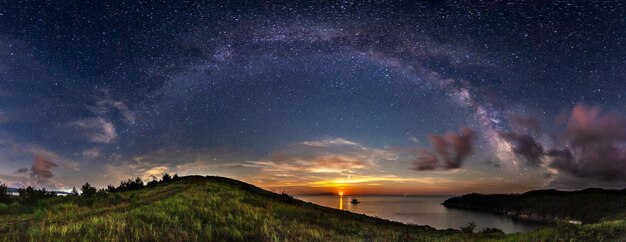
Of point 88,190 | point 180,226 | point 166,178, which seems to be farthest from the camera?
point 166,178

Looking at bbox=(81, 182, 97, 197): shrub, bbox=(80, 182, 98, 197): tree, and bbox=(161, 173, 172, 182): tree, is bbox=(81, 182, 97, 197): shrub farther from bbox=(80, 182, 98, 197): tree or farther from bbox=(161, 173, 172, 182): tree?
bbox=(161, 173, 172, 182): tree

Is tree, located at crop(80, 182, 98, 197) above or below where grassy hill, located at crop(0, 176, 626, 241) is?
above

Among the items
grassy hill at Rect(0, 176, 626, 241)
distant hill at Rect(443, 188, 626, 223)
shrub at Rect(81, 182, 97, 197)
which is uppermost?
shrub at Rect(81, 182, 97, 197)

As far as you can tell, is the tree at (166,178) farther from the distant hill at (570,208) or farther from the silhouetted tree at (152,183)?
the distant hill at (570,208)

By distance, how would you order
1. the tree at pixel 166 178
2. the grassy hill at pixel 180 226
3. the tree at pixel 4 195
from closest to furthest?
the grassy hill at pixel 180 226 → the tree at pixel 4 195 → the tree at pixel 166 178

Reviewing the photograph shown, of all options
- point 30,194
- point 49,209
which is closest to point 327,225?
point 49,209

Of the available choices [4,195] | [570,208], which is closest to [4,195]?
[4,195]

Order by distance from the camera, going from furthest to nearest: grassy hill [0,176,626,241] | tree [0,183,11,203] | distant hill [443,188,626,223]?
1. distant hill [443,188,626,223]
2. tree [0,183,11,203]
3. grassy hill [0,176,626,241]

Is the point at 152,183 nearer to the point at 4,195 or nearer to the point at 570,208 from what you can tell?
the point at 4,195

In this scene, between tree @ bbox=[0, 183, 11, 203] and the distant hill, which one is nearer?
tree @ bbox=[0, 183, 11, 203]

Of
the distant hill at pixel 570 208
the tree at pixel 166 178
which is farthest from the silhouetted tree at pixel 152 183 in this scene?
the distant hill at pixel 570 208

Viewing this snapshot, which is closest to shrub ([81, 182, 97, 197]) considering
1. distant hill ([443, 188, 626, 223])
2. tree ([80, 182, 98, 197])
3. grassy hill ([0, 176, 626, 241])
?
tree ([80, 182, 98, 197])

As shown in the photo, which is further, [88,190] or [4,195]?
[88,190]

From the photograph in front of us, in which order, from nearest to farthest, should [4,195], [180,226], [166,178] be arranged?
[180,226]
[4,195]
[166,178]
